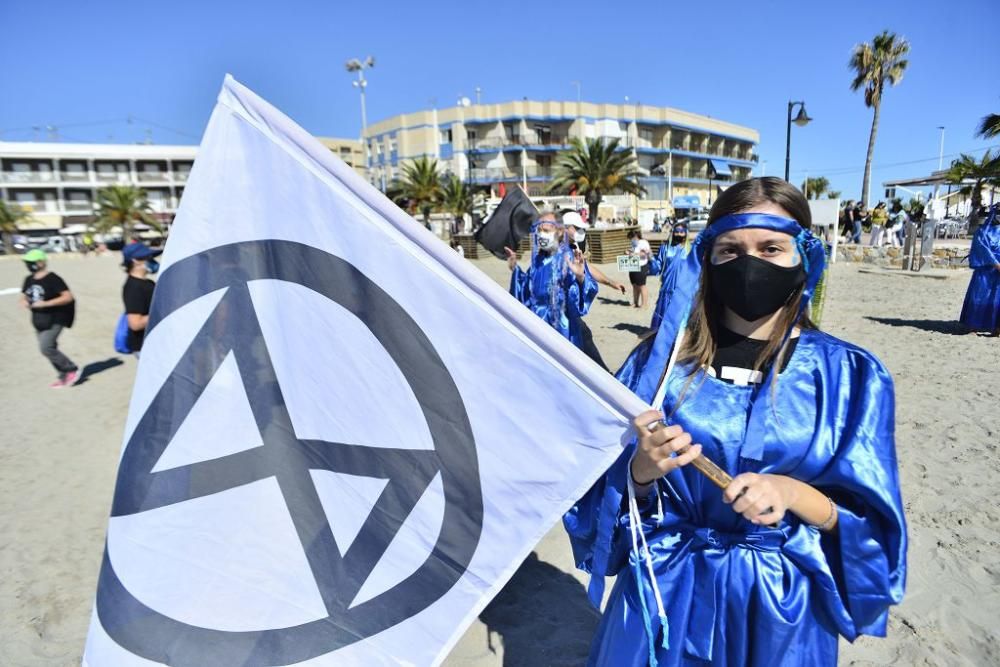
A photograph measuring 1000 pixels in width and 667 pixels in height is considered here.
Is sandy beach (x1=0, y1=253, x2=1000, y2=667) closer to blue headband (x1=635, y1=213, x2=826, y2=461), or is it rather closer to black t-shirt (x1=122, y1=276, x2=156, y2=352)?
black t-shirt (x1=122, y1=276, x2=156, y2=352)

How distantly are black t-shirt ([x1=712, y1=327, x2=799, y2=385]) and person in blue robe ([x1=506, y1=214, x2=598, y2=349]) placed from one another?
12.6ft

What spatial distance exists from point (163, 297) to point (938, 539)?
462 centimetres

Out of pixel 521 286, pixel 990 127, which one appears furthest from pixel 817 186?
pixel 521 286

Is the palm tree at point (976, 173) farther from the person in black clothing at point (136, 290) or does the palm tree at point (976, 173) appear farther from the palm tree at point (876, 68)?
the person in black clothing at point (136, 290)

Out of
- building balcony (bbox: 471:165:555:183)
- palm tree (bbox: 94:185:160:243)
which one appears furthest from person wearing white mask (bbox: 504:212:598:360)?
building balcony (bbox: 471:165:555:183)

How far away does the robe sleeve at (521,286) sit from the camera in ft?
20.1

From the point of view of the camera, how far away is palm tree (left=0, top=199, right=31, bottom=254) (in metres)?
46.9

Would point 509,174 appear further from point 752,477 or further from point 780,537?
point 752,477

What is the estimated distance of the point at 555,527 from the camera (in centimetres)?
421

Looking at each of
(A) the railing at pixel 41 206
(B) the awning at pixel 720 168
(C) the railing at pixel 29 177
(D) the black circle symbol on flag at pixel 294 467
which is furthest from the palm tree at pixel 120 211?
(B) the awning at pixel 720 168

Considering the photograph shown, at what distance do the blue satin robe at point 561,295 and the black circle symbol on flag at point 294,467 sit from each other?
155 inches

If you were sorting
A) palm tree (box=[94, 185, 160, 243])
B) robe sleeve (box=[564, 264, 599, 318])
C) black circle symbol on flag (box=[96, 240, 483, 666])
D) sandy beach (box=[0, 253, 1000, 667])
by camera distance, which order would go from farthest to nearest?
palm tree (box=[94, 185, 160, 243]) < robe sleeve (box=[564, 264, 599, 318]) < sandy beach (box=[0, 253, 1000, 667]) < black circle symbol on flag (box=[96, 240, 483, 666])

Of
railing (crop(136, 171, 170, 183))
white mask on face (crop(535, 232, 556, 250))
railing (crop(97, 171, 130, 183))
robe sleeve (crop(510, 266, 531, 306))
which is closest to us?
white mask on face (crop(535, 232, 556, 250))

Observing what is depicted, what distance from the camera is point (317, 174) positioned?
1.63 m
